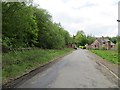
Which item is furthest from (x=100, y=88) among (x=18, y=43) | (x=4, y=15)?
(x=18, y=43)

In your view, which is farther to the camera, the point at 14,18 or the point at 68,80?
the point at 14,18

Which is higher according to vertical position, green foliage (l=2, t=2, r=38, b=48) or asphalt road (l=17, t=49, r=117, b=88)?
green foliage (l=2, t=2, r=38, b=48)

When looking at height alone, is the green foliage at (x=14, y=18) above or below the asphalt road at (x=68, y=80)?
above

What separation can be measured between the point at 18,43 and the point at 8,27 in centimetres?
447

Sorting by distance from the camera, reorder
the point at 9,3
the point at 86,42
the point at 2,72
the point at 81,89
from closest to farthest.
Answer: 1. the point at 81,89
2. the point at 2,72
3. the point at 9,3
4. the point at 86,42

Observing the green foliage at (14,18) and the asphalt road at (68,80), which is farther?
the green foliage at (14,18)

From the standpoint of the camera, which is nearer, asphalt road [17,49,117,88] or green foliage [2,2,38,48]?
asphalt road [17,49,117,88]

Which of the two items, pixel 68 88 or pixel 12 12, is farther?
pixel 12 12

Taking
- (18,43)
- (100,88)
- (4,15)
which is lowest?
(100,88)

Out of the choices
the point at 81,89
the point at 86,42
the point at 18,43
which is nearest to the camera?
the point at 81,89

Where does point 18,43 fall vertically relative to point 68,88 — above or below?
above

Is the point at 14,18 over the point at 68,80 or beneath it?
over

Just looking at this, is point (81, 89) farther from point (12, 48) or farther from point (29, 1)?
point (12, 48)

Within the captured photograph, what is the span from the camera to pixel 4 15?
21.3 meters
